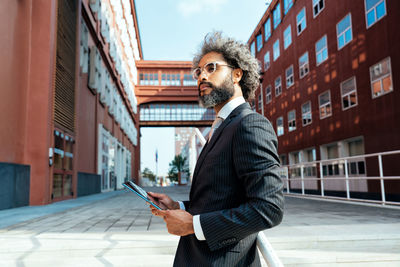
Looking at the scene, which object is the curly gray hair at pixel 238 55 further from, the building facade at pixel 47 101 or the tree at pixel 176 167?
the tree at pixel 176 167

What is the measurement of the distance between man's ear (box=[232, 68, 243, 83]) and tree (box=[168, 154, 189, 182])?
7211 centimetres

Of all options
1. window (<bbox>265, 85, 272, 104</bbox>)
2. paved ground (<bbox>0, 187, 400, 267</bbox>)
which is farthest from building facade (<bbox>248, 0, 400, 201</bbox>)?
paved ground (<bbox>0, 187, 400, 267</bbox>)

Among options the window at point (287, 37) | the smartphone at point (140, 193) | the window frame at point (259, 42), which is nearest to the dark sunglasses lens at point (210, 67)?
the smartphone at point (140, 193)

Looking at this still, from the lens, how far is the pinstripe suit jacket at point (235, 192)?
113cm

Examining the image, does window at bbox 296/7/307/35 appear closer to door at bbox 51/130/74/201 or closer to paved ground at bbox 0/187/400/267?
→ door at bbox 51/130/74/201

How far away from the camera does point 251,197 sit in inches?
44.7

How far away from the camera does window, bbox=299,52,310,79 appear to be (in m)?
19.0

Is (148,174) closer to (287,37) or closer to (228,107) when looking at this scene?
(287,37)

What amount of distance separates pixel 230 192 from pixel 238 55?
2.21 ft

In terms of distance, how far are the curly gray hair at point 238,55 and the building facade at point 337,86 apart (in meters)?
6.66

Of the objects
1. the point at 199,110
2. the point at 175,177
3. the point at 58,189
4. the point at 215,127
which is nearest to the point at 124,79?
the point at 199,110

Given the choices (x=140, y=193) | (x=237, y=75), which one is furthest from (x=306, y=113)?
(x=140, y=193)

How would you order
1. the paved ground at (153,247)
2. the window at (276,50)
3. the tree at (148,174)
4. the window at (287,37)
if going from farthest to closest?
the tree at (148,174) → the window at (276,50) → the window at (287,37) → the paved ground at (153,247)

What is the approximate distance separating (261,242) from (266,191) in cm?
29
